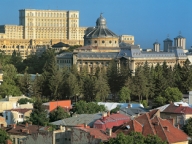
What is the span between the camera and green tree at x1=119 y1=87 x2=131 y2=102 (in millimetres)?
75613

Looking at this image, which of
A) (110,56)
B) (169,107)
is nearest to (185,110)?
(169,107)

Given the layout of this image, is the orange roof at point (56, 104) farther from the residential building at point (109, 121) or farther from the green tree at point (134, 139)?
the green tree at point (134, 139)

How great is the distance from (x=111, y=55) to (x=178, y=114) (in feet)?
196

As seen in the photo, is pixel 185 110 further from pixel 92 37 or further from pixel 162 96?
pixel 92 37

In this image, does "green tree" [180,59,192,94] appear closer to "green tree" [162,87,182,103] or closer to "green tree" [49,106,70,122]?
"green tree" [162,87,182,103]

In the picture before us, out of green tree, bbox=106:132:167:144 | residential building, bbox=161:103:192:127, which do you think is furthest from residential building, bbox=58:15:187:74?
green tree, bbox=106:132:167:144

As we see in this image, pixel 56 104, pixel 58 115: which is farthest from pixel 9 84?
pixel 58 115

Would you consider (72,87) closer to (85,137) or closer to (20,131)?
(20,131)

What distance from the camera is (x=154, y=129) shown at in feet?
139

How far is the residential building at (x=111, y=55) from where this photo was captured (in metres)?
108

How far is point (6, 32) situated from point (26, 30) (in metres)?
6.19

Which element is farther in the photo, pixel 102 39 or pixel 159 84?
pixel 102 39

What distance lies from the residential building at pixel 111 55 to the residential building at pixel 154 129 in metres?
57.2

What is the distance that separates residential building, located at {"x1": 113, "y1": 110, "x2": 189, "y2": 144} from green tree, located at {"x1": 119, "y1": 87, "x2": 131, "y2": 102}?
31148mm
